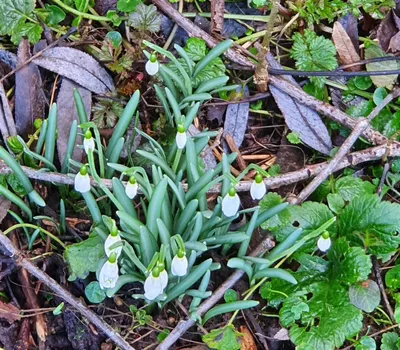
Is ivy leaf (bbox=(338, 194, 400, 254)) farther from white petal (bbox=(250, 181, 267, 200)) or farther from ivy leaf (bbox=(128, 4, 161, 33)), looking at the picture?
ivy leaf (bbox=(128, 4, 161, 33))

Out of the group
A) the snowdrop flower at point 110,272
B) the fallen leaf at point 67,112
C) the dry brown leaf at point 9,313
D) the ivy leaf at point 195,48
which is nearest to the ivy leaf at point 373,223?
the ivy leaf at point 195,48

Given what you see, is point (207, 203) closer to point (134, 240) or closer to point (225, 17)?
point (134, 240)

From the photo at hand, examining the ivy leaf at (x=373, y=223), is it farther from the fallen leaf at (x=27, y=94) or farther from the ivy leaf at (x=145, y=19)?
the fallen leaf at (x=27, y=94)

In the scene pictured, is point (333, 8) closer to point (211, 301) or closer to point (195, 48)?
point (195, 48)

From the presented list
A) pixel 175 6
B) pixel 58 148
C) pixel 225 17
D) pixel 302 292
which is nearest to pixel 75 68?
pixel 58 148

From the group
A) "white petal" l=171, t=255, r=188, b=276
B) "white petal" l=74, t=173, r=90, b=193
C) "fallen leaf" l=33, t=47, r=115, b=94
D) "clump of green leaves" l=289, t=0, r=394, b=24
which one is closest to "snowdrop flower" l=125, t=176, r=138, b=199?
"white petal" l=74, t=173, r=90, b=193

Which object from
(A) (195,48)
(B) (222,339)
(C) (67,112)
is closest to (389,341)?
(B) (222,339)
